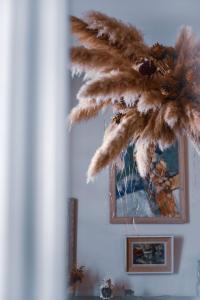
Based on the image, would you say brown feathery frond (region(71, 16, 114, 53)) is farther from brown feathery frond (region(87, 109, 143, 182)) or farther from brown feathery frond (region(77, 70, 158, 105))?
brown feathery frond (region(87, 109, 143, 182))

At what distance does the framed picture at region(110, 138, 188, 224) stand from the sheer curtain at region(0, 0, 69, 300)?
16 cm

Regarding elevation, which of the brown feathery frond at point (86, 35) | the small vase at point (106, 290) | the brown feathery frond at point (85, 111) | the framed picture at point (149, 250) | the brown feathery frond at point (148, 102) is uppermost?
the brown feathery frond at point (86, 35)

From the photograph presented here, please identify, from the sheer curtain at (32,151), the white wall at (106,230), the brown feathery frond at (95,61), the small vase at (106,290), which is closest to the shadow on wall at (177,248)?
the white wall at (106,230)

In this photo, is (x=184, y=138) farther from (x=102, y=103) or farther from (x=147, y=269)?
(x=147, y=269)

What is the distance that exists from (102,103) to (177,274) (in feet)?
1.54

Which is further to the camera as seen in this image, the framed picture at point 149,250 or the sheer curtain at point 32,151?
the framed picture at point 149,250

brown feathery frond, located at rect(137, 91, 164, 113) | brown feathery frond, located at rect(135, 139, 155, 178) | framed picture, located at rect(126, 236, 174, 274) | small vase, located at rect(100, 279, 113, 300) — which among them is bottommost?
small vase, located at rect(100, 279, 113, 300)

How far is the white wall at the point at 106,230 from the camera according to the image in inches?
39.4

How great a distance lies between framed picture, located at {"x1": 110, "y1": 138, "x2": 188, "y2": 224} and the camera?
1.03m

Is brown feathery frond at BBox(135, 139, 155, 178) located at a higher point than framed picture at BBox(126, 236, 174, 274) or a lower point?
higher

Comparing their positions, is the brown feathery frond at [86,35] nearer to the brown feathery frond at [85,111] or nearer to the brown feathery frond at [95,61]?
the brown feathery frond at [95,61]

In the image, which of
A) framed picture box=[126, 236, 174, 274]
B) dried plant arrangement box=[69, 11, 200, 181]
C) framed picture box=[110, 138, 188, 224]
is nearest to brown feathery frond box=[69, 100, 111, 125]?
dried plant arrangement box=[69, 11, 200, 181]

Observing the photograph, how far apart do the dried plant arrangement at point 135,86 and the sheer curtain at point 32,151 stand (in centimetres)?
10

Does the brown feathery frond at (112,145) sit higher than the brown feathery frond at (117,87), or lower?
lower
